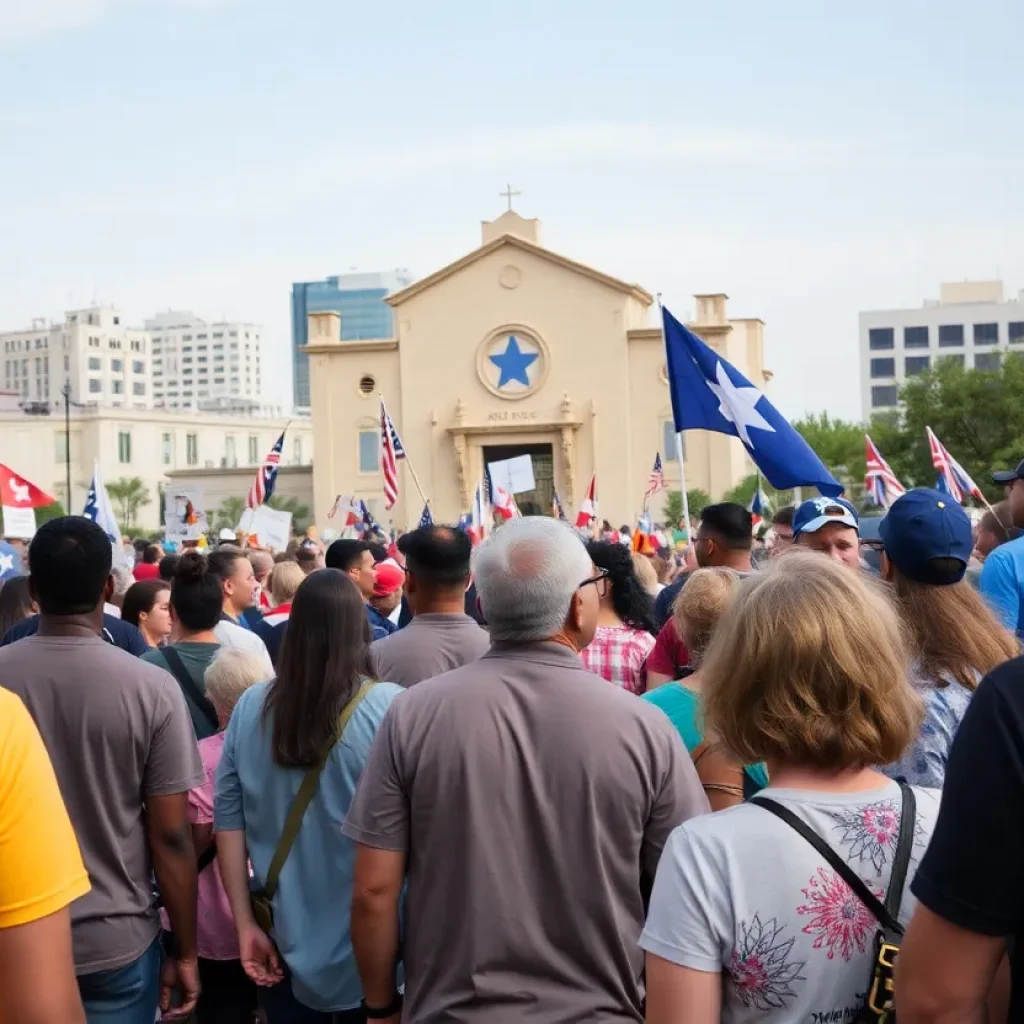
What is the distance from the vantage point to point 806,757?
2791 millimetres

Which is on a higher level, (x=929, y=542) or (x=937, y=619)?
(x=929, y=542)

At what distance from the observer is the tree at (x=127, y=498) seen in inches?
3292

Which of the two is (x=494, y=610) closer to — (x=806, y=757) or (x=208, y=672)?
(x=806, y=757)

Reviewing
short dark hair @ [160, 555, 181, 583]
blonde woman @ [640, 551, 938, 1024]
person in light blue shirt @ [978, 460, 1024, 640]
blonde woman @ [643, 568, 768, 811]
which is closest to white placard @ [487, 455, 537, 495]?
short dark hair @ [160, 555, 181, 583]

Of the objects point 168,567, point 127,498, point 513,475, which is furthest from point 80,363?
point 168,567

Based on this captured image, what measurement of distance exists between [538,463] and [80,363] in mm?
108844

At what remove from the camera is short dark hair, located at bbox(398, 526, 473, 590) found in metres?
5.45

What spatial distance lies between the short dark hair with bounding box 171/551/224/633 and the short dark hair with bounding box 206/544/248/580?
160cm

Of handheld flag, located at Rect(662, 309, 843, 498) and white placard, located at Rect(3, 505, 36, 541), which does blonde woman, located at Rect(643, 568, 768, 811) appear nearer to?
handheld flag, located at Rect(662, 309, 843, 498)

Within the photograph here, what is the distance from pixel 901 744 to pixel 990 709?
77cm

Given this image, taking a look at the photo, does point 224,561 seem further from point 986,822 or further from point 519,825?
point 986,822

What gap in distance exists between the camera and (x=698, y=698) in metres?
4.19

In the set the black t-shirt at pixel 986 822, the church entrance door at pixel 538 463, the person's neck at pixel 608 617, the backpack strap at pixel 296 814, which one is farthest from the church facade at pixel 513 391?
the black t-shirt at pixel 986 822

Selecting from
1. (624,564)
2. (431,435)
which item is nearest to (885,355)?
(431,435)
